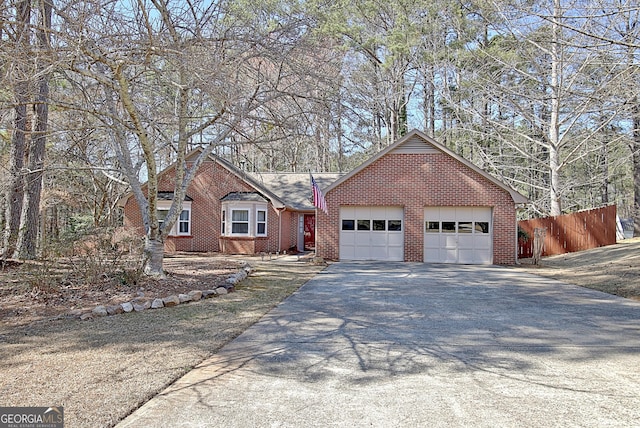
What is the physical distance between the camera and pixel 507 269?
15.4m

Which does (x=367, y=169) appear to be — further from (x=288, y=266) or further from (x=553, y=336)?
(x=553, y=336)

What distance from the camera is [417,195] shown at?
17125mm

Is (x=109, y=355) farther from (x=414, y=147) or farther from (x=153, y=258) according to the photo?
(x=414, y=147)

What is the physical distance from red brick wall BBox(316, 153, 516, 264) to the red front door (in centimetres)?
717

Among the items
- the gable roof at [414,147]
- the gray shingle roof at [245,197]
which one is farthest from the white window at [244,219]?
the gable roof at [414,147]

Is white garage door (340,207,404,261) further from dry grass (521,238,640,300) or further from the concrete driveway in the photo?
the concrete driveway

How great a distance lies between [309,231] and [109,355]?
2004 centimetres

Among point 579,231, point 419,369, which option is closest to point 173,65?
point 419,369

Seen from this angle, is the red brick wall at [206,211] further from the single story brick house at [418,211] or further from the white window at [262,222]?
the single story brick house at [418,211]

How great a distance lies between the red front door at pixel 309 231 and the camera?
24.9 meters

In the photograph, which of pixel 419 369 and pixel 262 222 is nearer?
pixel 419 369

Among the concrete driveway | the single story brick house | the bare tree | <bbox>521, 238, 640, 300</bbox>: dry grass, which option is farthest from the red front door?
the concrete driveway

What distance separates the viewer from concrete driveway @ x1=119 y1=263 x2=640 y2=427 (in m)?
3.60

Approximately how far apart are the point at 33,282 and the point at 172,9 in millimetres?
5607
